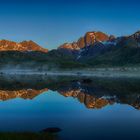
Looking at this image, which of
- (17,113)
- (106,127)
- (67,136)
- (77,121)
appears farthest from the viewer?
(17,113)

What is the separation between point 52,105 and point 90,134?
29285 millimetres

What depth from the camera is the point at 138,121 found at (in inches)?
1795

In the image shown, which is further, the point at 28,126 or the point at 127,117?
the point at 127,117

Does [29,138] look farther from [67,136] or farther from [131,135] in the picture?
[131,135]

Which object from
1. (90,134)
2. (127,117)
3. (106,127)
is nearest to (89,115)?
(127,117)

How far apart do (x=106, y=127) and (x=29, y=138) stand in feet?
36.2

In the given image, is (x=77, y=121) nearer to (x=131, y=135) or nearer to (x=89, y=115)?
(x=89, y=115)

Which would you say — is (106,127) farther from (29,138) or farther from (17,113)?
(17,113)

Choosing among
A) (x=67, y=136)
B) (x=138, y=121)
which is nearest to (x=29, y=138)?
(x=67, y=136)

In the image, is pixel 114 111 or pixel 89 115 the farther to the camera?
pixel 114 111

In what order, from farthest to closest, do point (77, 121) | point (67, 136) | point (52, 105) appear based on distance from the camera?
point (52, 105), point (77, 121), point (67, 136)

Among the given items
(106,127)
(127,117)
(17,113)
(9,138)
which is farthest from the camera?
(17,113)

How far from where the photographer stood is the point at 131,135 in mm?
36406

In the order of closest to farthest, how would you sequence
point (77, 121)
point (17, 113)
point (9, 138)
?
point (9, 138)
point (77, 121)
point (17, 113)
